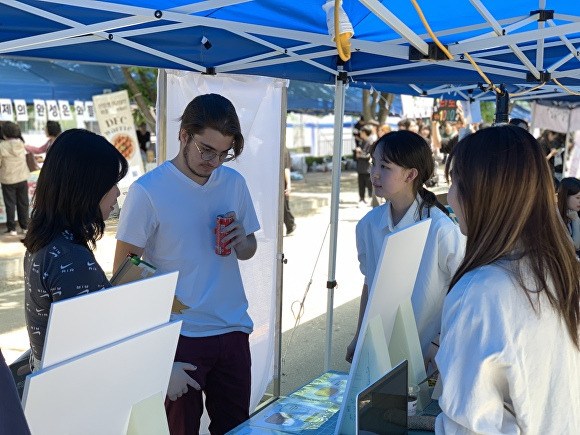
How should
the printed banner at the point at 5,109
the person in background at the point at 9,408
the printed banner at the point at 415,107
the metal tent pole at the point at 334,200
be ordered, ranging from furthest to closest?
the printed banner at the point at 415,107 → the printed banner at the point at 5,109 → the metal tent pole at the point at 334,200 → the person in background at the point at 9,408

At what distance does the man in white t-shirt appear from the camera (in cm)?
256

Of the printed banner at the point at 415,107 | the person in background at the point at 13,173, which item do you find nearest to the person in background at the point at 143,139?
the person in background at the point at 13,173

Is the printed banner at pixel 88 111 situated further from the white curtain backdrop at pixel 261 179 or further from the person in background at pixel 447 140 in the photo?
the white curtain backdrop at pixel 261 179

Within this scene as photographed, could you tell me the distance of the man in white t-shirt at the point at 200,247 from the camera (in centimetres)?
256

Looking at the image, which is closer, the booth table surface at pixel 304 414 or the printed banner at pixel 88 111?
the booth table surface at pixel 304 414

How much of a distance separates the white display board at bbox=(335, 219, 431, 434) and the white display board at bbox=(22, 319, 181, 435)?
1.60 feet

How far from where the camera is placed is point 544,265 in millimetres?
1359

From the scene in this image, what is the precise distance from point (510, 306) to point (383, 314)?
0.68 metres

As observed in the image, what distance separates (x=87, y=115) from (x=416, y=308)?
37.9 ft

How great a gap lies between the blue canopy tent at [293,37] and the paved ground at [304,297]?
3.13 ft

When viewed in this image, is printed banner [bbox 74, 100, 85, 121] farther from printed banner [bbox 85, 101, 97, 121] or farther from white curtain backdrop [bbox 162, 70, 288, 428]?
white curtain backdrop [bbox 162, 70, 288, 428]

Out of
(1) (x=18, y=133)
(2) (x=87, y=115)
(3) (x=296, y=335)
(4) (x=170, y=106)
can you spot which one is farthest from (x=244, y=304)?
(2) (x=87, y=115)

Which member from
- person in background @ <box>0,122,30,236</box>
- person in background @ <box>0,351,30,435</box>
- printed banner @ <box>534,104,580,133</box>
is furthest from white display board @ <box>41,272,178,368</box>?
printed banner @ <box>534,104,580,133</box>

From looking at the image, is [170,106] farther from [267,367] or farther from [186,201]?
[267,367]
